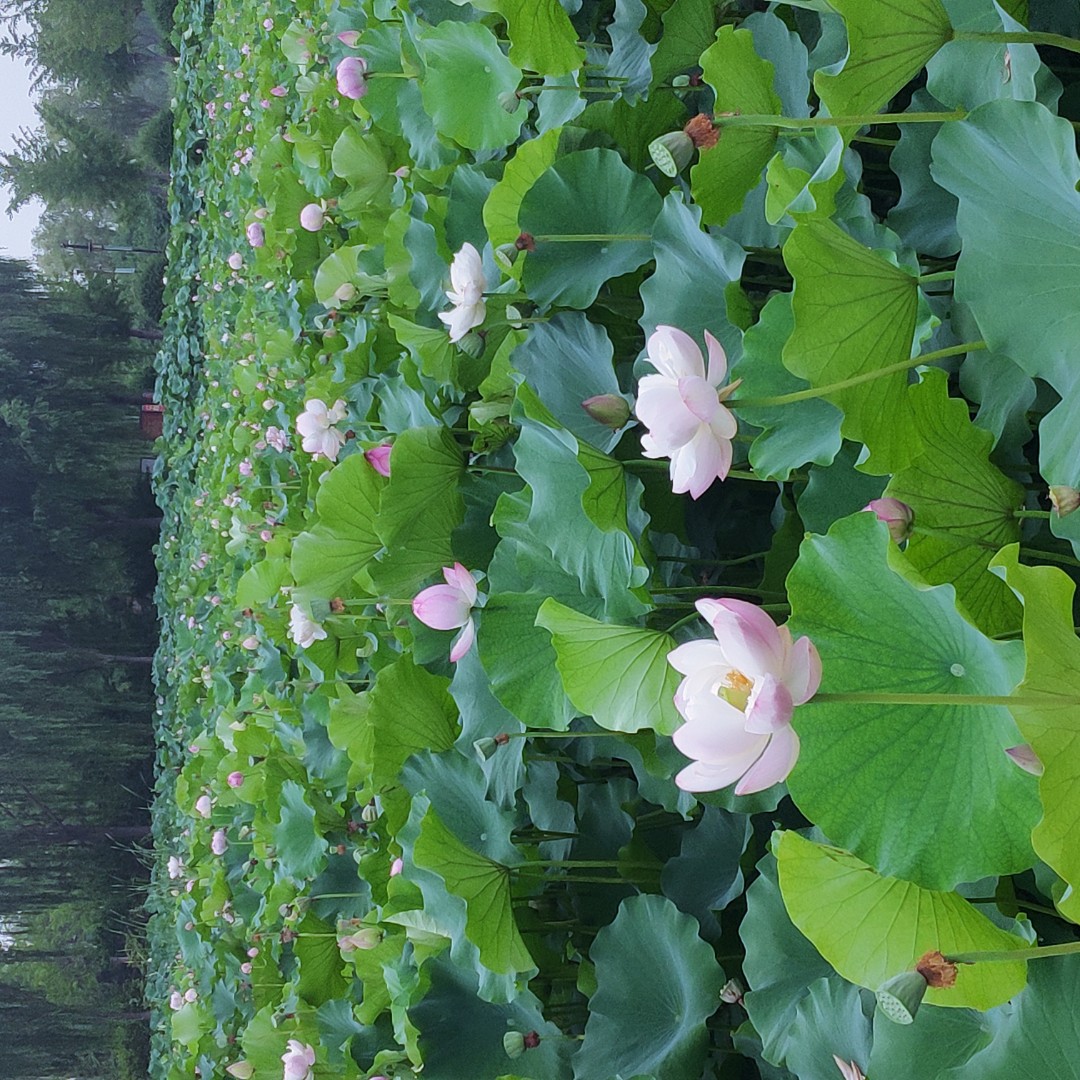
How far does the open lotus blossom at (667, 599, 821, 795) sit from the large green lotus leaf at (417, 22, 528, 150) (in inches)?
30.3

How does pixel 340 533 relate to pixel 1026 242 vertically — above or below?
below

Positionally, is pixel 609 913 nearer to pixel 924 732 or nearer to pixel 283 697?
pixel 924 732

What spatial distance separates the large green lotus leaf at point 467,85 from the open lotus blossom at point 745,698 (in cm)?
77

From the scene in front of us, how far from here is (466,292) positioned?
3.12 feet

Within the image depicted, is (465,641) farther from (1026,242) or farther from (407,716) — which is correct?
(1026,242)

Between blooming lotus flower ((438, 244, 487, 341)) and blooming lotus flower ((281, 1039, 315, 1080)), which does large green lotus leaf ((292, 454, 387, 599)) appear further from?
blooming lotus flower ((281, 1039, 315, 1080))

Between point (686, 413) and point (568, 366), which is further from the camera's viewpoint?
point (568, 366)

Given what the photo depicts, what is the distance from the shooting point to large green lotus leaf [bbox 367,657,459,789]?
1.15 meters

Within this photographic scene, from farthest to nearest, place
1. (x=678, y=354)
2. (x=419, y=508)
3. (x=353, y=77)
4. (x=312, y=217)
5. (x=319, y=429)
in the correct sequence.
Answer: (x=312, y=217) → (x=319, y=429) → (x=353, y=77) → (x=419, y=508) → (x=678, y=354)

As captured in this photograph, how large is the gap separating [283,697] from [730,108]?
1677mm

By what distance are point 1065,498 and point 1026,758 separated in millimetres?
163

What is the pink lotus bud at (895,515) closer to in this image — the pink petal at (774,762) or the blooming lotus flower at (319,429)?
the pink petal at (774,762)

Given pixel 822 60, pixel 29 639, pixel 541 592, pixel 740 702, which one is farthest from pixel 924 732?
pixel 29 639

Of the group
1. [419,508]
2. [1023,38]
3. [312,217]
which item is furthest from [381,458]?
[312,217]
